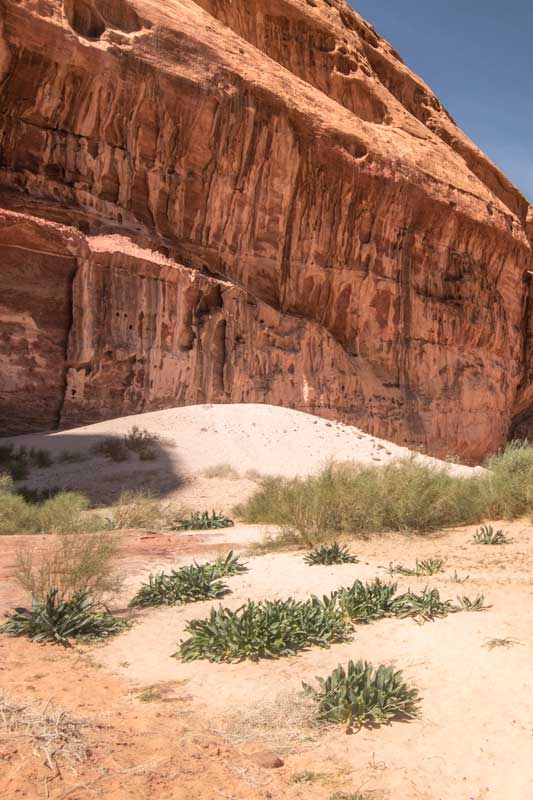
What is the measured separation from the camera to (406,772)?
2.27 m

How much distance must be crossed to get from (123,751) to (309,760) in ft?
2.38

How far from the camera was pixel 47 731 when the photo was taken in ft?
7.95

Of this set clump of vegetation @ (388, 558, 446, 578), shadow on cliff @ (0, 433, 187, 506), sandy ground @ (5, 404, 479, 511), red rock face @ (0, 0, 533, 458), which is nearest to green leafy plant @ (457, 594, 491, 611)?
clump of vegetation @ (388, 558, 446, 578)

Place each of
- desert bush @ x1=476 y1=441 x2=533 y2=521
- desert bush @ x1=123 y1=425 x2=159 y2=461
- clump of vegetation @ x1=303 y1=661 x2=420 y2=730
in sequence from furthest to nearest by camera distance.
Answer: desert bush @ x1=123 y1=425 x2=159 y2=461, desert bush @ x1=476 y1=441 x2=533 y2=521, clump of vegetation @ x1=303 y1=661 x2=420 y2=730

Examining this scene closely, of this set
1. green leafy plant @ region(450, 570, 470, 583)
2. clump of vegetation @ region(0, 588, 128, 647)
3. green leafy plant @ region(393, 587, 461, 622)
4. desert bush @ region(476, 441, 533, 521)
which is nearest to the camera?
clump of vegetation @ region(0, 588, 128, 647)

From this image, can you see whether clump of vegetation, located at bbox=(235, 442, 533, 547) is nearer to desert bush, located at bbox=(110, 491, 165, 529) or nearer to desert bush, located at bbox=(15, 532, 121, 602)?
desert bush, located at bbox=(110, 491, 165, 529)

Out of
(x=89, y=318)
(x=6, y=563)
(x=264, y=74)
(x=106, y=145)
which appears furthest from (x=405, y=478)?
(x=264, y=74)

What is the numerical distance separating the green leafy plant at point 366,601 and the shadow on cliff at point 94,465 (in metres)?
6.50

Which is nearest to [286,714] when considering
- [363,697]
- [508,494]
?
[363,697]

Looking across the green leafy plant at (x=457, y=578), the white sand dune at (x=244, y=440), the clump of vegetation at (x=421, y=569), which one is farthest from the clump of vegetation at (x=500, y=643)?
the white sand dune at (x=244, y=440)

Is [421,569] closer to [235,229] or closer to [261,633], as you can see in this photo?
[261,633]

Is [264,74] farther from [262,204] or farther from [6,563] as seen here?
[6,563]

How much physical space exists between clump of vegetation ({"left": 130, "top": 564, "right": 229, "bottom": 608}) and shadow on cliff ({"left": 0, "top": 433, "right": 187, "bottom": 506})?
5417 mm

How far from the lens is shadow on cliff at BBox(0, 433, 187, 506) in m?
10.7
